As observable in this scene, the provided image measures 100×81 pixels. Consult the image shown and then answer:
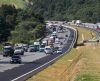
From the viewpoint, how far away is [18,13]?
189 metres

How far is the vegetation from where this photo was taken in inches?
5891

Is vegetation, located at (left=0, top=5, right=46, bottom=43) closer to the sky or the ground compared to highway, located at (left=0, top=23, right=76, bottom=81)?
closer to the sky

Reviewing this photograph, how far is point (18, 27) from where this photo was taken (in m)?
164

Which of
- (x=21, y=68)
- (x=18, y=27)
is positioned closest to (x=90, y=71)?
(x=21, y=68)

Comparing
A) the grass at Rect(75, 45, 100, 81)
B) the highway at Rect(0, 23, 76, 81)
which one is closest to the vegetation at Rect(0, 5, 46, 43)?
the highway at Rect(0, 23, 76, 81)

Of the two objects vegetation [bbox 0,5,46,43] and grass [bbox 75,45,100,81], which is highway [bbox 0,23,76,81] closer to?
grass [bbox 75,45,100,81]

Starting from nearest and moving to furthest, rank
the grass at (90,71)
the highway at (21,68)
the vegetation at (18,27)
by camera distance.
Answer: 1. the grass at (90,71)
2. the highway at (21,68)
3. the vegetation at (18,27)

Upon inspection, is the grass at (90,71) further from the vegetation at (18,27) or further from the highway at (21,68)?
the vegetation at (18,27)

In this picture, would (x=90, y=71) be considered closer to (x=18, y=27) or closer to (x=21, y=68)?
(x=21, y=68)

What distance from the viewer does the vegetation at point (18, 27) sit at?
14962 cm

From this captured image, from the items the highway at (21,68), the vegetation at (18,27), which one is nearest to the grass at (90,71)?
the highway at (21,68)

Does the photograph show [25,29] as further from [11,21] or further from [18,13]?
[18,13]

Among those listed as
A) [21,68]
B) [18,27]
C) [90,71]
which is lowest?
[21,68]

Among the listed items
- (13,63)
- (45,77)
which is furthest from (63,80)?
(13,63)
